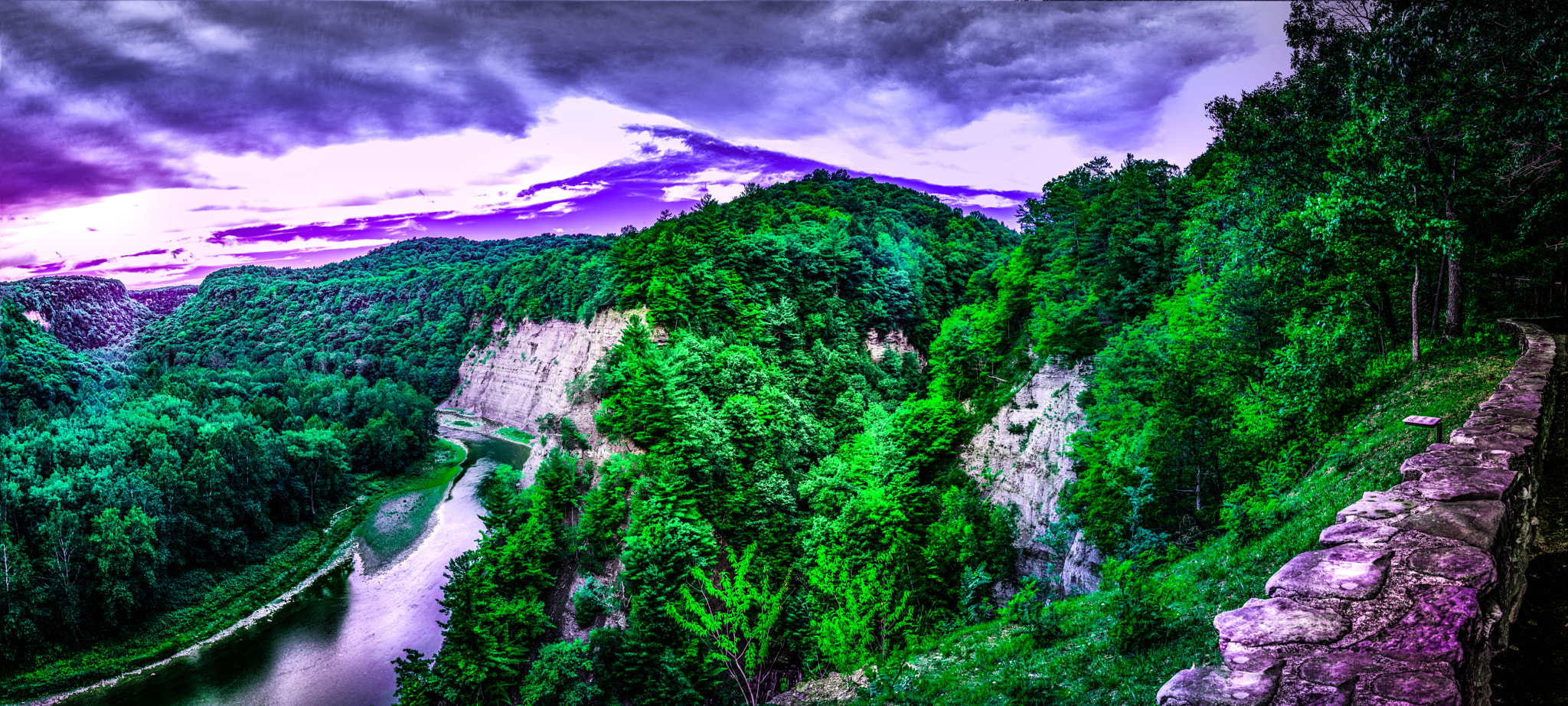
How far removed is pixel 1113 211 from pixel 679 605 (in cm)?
2657

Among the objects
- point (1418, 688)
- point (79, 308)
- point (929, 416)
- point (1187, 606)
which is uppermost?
point (79, 308)

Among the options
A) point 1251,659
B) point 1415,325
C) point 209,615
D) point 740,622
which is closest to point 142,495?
point 209,615

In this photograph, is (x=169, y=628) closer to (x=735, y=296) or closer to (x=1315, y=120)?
(x=735, y=296)

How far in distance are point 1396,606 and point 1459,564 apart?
2.03 feet

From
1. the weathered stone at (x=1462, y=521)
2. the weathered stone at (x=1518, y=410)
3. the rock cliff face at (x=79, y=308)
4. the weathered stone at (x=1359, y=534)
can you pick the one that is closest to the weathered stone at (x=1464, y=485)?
the weathered stone at (x=1462, y=521)

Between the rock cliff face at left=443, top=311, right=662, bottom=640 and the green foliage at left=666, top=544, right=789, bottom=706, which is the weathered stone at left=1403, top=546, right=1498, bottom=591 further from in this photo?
the rock cliff face at left=443, top=311, right=662, bottom=640

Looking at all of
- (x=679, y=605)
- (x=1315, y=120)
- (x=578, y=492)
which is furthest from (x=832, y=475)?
(x=1315, y=120)

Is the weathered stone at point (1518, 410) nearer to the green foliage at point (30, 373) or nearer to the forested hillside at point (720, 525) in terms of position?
the forested hillside at point (720, 525)

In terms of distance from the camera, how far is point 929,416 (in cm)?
2939

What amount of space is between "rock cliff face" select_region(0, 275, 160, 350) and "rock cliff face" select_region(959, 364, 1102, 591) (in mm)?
67237

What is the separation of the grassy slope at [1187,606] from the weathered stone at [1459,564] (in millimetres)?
2181

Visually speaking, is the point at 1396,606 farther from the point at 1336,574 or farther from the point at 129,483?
the point at 129,483

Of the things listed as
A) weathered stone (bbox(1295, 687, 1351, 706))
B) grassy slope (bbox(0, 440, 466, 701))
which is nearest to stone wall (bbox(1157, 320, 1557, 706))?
weathered stone (bbox(1295, 687, 1351, 706))

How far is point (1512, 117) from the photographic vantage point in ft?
30.4
